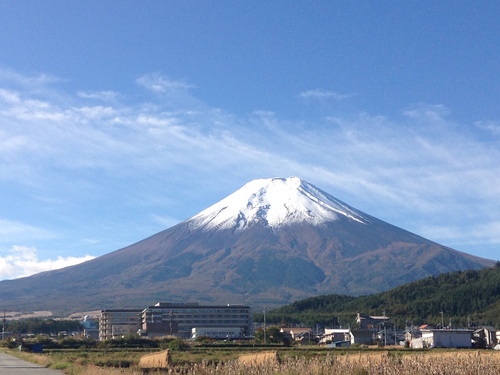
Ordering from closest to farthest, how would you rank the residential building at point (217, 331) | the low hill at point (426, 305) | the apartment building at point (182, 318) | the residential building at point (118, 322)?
the low hill at point (426, 305)
the residential building at point (217, 331)
the apartment building at point (182, 318)
the residential building at point (118, 322)

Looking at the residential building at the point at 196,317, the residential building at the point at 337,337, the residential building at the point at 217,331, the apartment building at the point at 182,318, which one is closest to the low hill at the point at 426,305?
the residential building at the point at 196,317

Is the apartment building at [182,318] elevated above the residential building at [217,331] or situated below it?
above

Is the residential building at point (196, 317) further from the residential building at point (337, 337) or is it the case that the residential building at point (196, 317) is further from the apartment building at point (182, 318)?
the residential building at point (337, 337)

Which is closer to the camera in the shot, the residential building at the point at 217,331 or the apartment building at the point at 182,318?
the residential building at the point at 217,331

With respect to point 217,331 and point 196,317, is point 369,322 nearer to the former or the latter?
point 217,331

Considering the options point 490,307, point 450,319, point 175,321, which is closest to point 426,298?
point 490,307

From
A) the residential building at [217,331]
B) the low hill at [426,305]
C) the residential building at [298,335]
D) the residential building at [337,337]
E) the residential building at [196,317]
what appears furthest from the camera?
the residential building at [196,317]

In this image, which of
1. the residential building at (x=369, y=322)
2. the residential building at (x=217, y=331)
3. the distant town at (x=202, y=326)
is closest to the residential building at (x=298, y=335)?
the distant town at (x=202, y=326)

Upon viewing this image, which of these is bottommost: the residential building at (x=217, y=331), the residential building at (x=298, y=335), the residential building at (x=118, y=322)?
the residential building at (x=298, y=335)

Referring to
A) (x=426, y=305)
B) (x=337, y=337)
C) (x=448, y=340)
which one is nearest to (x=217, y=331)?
(x=337, y=337)
